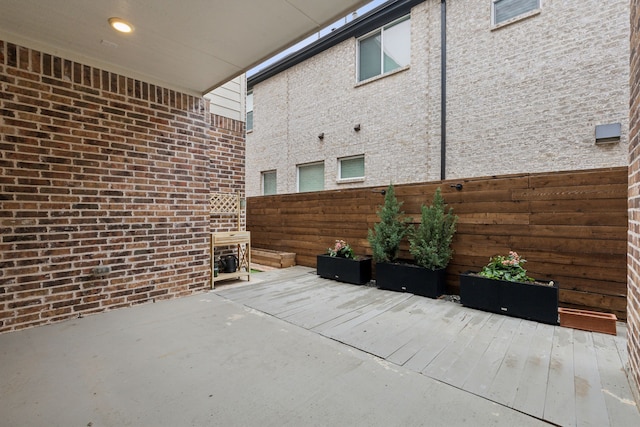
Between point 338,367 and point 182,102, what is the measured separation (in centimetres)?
376

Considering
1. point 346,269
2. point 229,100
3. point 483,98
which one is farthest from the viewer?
point 483,98

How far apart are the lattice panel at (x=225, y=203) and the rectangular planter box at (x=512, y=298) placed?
3711 millimetres

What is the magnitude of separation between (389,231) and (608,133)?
3.49 metres

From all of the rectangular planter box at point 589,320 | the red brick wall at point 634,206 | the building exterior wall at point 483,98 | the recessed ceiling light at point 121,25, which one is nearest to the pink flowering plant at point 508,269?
the rectangular planter box at point 589,320

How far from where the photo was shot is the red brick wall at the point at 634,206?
5.75 ft

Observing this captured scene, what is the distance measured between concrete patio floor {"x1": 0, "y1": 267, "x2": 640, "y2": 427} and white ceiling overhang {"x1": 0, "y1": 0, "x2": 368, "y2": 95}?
2747mm

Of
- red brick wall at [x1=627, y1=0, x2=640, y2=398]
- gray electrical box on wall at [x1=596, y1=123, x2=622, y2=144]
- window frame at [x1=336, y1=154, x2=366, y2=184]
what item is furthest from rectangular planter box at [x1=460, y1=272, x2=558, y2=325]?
window frame at [x1=336, y1=154, x2=366, y2=184]

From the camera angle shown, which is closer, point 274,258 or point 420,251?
point 420,251

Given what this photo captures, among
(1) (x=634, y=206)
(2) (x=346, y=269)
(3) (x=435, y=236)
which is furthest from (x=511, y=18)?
(2) (x=346, y=269)

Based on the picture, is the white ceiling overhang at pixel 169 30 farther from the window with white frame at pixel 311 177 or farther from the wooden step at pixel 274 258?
the window with white frame at pixel 311 177

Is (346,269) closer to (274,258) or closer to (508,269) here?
(274,258)

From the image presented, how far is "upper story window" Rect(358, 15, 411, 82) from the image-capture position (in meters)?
6.34

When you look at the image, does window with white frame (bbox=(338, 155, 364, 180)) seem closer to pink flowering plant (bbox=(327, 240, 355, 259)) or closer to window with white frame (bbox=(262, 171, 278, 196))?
pink flowering plant (bbox=(327, 240, 355, 259))

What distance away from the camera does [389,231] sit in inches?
170
